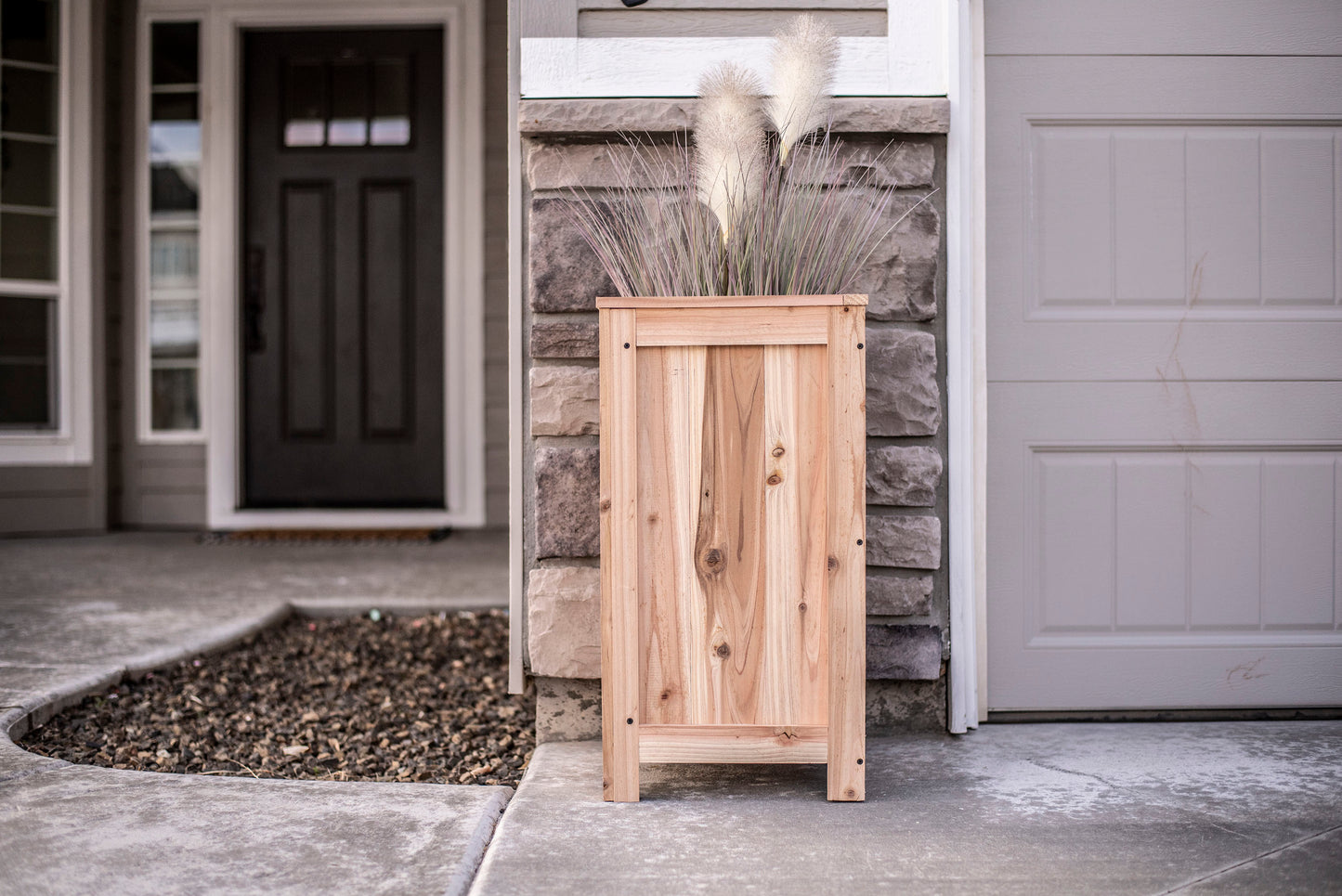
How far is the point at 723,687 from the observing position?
1824 millimetres

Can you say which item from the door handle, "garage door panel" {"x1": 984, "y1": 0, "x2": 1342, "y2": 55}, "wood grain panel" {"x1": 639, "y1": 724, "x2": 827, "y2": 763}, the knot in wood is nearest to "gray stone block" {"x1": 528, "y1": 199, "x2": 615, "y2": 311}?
the knot in wood

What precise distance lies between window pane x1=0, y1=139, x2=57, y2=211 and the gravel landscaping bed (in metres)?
2.92

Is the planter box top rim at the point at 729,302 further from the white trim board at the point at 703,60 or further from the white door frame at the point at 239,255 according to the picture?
the white door frame at the point at 239,255

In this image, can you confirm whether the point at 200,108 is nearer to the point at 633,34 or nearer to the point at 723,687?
the point at 633,34

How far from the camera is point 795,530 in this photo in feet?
5.94

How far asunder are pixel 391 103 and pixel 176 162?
103 centimetres

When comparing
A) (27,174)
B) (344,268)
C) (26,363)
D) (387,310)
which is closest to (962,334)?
(387,310)

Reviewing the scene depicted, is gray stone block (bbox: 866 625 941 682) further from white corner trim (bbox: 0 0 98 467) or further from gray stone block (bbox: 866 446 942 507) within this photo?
white corner trim (bbox: 0 0 98 467)

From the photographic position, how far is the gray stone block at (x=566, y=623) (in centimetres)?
220

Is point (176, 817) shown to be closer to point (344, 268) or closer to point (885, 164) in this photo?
point (885, 164)

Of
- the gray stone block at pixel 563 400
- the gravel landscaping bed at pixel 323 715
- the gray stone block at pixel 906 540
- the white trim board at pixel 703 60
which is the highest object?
the white trim board at pixel 703 60

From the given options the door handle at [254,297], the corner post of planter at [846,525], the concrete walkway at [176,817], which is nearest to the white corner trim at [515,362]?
the concrete walkway at [176,817]

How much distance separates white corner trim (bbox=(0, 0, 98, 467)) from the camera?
495cm

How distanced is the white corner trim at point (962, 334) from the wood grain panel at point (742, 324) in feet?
1.78
